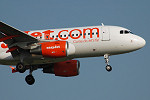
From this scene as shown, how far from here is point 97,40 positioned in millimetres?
48562

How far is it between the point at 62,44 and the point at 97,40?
4.06 metres

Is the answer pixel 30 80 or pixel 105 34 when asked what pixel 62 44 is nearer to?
pixel 105 34

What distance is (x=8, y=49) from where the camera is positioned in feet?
163

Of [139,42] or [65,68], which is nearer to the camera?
[139,42]

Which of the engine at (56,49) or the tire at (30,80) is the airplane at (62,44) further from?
the tire at (30,80)

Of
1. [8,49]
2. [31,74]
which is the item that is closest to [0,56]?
[8,49]

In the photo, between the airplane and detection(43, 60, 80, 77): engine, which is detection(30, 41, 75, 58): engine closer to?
the airplane

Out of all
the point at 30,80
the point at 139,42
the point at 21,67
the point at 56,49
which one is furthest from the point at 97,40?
the point at 30,80

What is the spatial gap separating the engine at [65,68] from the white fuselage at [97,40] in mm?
4104

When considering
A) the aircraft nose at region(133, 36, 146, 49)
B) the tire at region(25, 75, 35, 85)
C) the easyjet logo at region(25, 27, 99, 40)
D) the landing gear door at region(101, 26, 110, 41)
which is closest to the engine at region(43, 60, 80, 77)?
the tire at region(25, 75, 35, 85)

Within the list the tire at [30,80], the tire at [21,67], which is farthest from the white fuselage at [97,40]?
the tire at [30,80]

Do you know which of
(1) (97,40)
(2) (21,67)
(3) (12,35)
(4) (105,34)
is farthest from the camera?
(4) (105,34)

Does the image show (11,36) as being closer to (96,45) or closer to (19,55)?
(19,55)

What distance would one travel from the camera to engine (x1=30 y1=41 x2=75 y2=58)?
46719 millimetres
